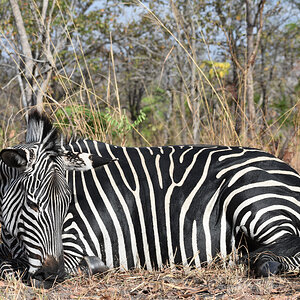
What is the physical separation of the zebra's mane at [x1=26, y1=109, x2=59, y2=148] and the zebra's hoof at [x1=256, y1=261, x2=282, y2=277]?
5.02 feet

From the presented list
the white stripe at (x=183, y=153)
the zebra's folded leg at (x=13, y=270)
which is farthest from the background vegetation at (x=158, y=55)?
the zebra's folded leg at (x=13, y=270)

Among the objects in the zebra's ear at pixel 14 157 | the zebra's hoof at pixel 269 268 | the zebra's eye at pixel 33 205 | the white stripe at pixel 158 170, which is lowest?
the zebra's hoof at pixel 269 268

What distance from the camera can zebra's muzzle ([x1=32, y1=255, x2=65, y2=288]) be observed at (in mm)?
2646

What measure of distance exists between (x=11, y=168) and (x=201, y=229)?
4.39 feet

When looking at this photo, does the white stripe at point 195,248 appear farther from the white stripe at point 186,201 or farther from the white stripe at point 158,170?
the white stripe at point 158,170

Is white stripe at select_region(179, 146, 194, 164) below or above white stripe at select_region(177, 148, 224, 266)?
above

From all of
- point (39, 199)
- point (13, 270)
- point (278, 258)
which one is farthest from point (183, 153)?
point (13, 270)

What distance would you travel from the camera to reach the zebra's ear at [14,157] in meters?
2.72

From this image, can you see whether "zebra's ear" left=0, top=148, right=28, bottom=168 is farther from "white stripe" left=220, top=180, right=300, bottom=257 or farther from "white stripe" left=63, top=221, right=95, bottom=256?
"white stripe" left=220, top=180, right=300, bottom=257

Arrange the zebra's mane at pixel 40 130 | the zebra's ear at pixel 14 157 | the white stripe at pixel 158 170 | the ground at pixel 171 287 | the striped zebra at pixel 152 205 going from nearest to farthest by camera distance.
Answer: the ground at pixel 171 287, the zebra's ear at pixel 14 157, the striped zebra at pixel 152 205, the zebra's mane at pixel 40 130, the white stripe at pixel 158 170

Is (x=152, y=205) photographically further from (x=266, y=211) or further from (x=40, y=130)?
(x=40, y=130)

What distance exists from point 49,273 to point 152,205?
2.93 feet

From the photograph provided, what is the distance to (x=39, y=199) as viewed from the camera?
2672mm

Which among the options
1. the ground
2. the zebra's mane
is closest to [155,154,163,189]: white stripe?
the ground
